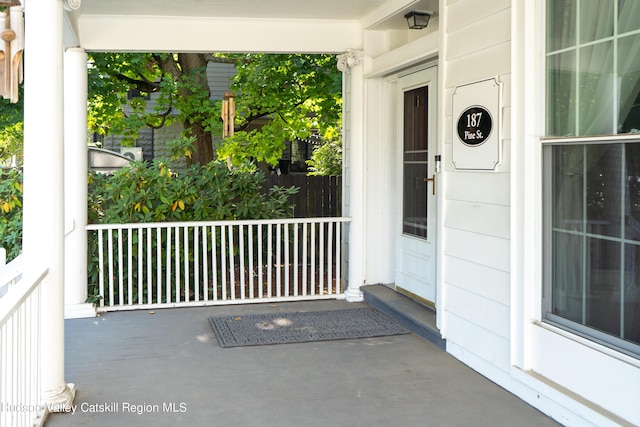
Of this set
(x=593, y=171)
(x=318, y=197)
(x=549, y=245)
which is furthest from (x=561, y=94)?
(x=318, y=197)

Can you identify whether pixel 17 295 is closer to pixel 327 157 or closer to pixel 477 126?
pixel 477 126

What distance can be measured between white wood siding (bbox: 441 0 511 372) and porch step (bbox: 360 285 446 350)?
0.26 meters

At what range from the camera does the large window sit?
2684 millimetres

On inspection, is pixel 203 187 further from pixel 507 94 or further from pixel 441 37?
pixel 507 94

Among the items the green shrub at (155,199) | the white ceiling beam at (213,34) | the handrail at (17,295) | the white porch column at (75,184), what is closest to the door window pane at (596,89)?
the handrail at (17,295)

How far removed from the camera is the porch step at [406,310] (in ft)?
14.7

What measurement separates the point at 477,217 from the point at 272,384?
4.94 ft

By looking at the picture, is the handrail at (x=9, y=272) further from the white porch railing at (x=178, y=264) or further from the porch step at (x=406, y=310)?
the porch step at (x=406, y=310)

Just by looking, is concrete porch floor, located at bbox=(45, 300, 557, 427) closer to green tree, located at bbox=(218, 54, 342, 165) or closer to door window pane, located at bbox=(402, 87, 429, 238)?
door window pane, located at bbox=(402, 87, 429, 238)

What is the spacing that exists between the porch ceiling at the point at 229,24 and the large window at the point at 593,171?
2184 millimetres

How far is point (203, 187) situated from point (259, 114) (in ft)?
13.2

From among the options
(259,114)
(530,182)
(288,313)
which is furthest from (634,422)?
(259,114)

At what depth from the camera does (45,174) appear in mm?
3217

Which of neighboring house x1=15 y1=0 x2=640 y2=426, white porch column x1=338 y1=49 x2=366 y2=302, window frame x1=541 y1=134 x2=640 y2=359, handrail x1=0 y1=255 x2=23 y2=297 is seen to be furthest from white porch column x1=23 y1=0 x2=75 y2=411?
white porch column x1=338 y1=49 x2=366 y2=302
